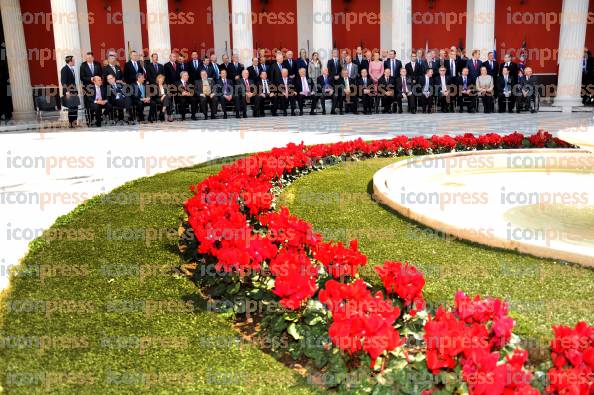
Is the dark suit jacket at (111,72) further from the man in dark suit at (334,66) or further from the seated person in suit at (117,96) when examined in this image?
the man in dark suit at (334,66)

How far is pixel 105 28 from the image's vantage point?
23.8m

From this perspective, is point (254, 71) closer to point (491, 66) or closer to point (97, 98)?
point (97, 98)

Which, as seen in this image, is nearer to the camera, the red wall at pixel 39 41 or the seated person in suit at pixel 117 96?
the seated person in suit at pixel 117 96

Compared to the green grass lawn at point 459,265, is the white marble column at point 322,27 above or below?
above

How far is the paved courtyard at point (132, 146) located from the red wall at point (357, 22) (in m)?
7.22

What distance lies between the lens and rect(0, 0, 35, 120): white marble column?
21062mm

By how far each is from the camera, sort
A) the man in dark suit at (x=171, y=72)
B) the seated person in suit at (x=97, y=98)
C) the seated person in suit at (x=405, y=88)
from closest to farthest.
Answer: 1. the seated person in suit at (x=97, y=98)
2. the man in dark suit at (x=171, y=72)
3. the seated person in suit at (x=405, y=88)

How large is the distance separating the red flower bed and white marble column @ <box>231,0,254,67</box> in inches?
660

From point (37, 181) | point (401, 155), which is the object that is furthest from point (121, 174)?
point (401, 155)

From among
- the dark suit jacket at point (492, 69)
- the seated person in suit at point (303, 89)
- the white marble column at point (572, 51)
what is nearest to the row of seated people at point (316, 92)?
the seated person in suit at point (303, 89)

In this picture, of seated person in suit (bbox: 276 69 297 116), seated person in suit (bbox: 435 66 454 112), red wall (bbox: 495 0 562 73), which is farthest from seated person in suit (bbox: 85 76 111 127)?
red wall (bbox: 495 0 562 73)

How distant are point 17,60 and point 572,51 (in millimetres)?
19938

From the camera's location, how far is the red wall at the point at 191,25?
24828 mm

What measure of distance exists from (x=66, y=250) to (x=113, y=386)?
2.71 metres
